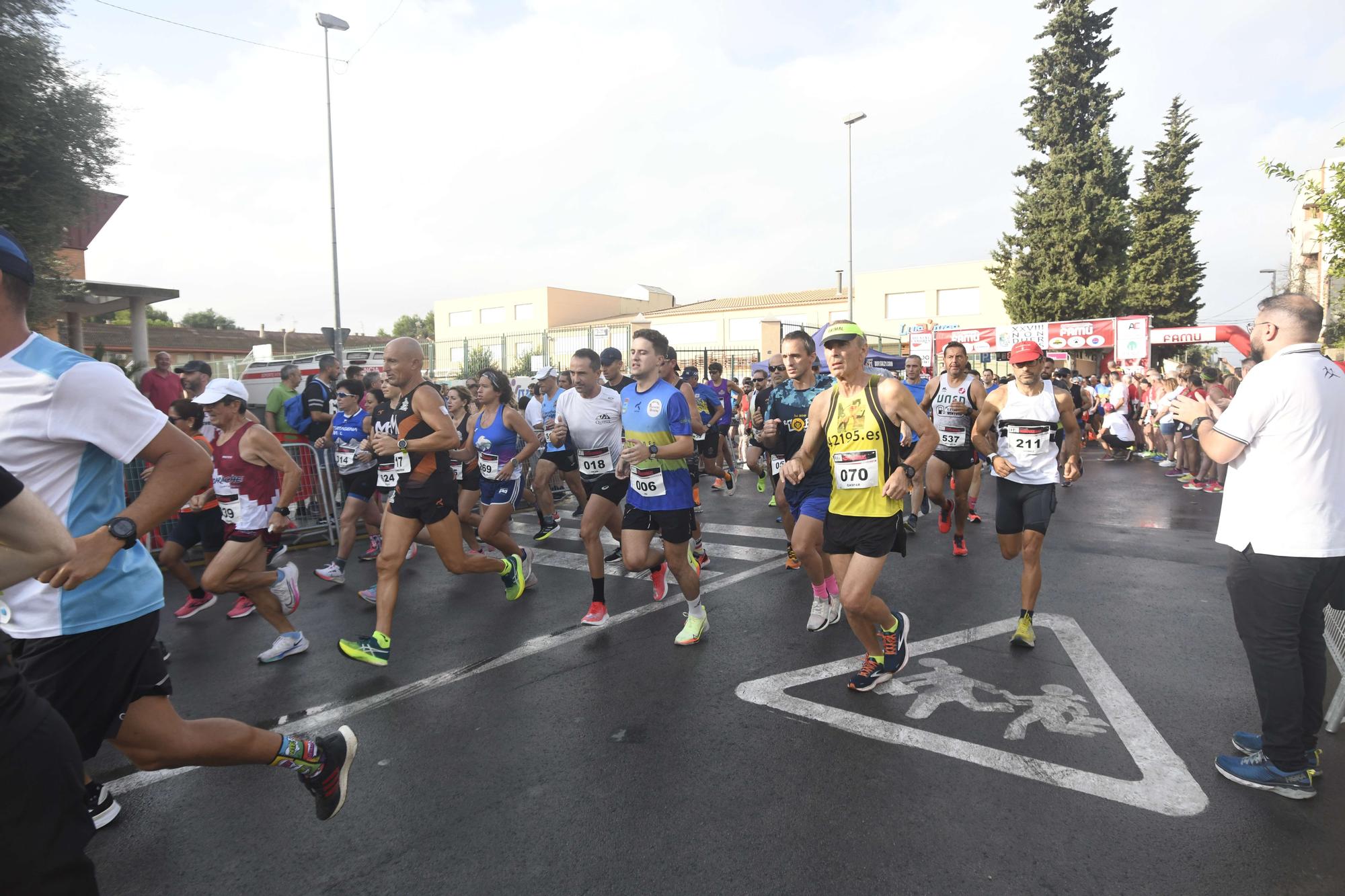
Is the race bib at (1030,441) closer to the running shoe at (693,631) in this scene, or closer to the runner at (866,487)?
the runner at (866,487)

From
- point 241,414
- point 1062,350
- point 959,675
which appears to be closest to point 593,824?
point 959,675

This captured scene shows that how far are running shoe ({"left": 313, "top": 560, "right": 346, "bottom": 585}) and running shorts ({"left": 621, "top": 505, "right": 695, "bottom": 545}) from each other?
3535 millimetres

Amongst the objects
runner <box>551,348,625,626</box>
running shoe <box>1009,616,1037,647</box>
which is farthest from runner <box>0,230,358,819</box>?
running shoe <box>1009,616,1037,647</box>

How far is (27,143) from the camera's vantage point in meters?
10.2

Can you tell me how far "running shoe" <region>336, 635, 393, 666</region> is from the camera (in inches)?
186

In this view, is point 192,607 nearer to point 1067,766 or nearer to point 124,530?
point 124,530

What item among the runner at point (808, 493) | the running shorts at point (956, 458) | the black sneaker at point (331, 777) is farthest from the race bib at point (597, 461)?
the running shorts at point (956, 458)

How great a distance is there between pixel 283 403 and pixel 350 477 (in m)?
3.66

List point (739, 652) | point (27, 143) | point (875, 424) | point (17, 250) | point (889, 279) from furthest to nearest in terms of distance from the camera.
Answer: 1. point (889, 279)
2. point (27, 143)
3. point (739, 652)
4. point (875, 424)
5. point (17, 250)

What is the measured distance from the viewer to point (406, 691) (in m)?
4.55

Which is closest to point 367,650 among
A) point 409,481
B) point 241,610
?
point 409,481

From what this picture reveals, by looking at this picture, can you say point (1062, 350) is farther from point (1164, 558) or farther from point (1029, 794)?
point (1029, 794)

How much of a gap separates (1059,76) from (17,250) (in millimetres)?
40620

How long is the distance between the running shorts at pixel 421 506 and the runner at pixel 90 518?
2.57m
